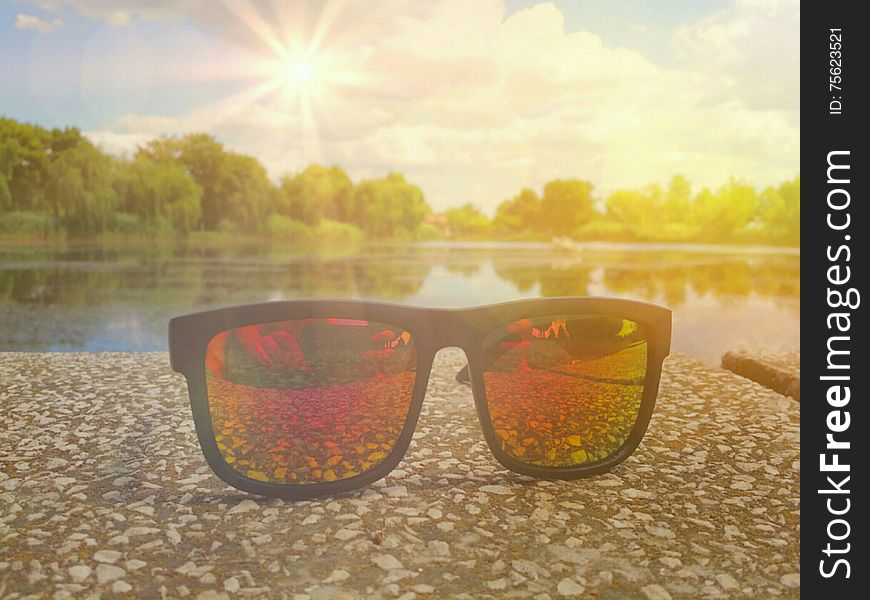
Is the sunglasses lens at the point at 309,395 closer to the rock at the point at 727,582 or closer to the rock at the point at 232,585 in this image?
the rock at the point at 232,585

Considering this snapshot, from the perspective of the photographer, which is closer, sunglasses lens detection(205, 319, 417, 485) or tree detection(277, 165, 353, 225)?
sunglasses lens detection(205, 319, 417, 485)

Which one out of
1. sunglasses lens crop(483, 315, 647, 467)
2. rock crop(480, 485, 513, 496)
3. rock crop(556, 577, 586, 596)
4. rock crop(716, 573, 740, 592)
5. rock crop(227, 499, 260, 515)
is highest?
sunglasses lens crop(483, 315, 647, 467)

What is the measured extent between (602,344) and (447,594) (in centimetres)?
41

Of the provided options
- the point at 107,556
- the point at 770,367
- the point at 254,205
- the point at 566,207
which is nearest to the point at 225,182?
the point at 254,205

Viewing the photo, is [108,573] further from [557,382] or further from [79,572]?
[557,382]

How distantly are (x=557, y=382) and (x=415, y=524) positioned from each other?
281 mm

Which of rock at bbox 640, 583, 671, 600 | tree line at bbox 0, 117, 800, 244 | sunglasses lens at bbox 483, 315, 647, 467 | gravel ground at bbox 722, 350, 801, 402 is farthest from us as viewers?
tree line at bbox 0, 117, 800, 244

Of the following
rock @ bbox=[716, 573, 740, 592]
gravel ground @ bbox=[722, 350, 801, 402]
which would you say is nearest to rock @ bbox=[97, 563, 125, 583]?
rock @ bbox=[716, 573, 740, 592]

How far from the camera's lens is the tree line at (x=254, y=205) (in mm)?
2410

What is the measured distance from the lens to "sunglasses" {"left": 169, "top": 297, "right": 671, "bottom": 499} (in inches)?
32.2

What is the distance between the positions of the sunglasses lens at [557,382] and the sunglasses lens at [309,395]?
0.12 metres

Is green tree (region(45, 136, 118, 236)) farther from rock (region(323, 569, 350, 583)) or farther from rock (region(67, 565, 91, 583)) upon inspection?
rock (region(323, 569, 350, 583))

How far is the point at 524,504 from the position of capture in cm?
81

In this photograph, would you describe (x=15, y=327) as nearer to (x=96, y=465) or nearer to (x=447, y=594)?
(x=96, y=465)
